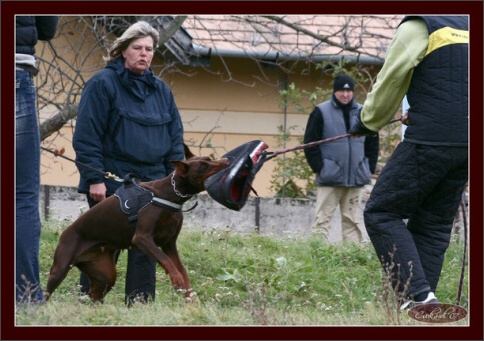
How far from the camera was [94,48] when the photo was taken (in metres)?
13.0

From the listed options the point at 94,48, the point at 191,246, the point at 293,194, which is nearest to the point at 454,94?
the point at 191,246

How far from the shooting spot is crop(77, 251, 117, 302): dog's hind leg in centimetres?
745

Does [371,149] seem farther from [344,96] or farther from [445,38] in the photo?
[445,38]

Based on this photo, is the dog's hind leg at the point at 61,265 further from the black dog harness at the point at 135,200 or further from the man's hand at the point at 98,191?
the black dog harness at the point at 135,200

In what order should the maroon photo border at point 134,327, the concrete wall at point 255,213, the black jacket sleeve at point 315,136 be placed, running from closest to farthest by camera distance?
the maroon photo border at point 134,327, the black jacket sleeve at point 315,136, the concrete wall at point 255,213

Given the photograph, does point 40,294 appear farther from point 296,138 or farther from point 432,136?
point 296,138

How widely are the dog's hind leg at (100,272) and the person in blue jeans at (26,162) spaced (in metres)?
1.36

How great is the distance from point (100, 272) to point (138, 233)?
2.08 ft

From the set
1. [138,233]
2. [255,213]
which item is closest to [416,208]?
[138,233]

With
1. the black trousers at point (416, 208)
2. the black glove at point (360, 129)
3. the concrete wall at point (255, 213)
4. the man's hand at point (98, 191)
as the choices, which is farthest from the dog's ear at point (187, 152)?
the concrete wall at point (255, 213)

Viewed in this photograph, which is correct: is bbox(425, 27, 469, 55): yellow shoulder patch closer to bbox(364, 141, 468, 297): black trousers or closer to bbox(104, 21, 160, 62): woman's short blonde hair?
bbox(364, 141, 468, 297): black trousers

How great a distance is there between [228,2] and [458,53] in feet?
5.40

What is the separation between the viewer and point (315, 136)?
476 inches

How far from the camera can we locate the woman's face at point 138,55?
7598 millimetres
